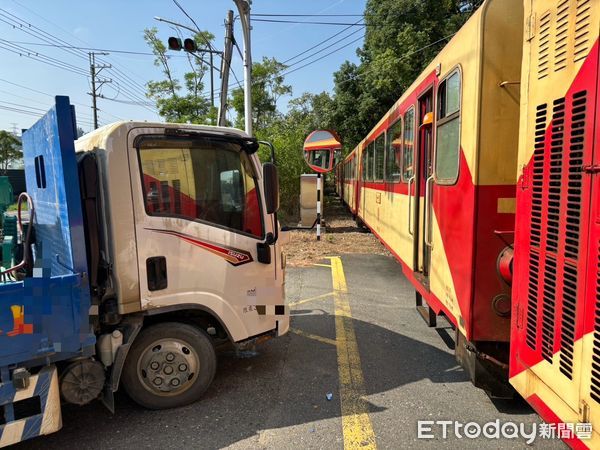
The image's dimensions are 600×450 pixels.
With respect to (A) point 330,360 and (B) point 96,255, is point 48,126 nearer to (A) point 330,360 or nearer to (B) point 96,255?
(B) point 96,255

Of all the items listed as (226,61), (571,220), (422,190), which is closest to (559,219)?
(571,220)

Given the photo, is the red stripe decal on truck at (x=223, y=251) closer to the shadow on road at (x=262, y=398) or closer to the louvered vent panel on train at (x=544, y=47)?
the shadow on road at (x=262, y=398)

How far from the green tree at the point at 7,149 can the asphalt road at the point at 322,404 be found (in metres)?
41.4

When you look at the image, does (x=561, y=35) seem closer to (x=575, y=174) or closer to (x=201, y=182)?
(x=575, y=174)

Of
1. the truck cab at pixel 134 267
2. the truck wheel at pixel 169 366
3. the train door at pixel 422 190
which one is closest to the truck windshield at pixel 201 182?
the truck cab at pixel 134 267

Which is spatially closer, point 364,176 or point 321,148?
point 321,148

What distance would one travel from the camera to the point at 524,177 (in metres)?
2.44

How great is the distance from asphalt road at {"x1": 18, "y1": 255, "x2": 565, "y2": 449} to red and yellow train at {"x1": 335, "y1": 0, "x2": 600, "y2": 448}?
1.54 feet

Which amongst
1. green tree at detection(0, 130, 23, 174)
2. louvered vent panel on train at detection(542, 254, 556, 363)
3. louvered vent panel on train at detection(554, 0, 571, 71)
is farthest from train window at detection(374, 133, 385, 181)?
green tree at detection(0, 130, 23, 174)

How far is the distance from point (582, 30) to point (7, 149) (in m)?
44.8

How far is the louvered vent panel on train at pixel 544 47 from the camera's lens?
2188mm

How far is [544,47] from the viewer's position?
222cm

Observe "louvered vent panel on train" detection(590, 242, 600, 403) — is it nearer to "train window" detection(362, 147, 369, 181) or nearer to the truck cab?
the truck cab

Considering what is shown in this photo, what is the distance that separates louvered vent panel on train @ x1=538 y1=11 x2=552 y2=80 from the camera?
219cm
